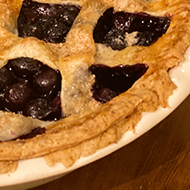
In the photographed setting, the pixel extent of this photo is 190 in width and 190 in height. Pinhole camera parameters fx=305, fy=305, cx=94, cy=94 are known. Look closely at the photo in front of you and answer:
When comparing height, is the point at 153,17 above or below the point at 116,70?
above

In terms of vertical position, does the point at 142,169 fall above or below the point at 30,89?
below

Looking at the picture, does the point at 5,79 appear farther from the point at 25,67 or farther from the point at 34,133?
the point at 34,133

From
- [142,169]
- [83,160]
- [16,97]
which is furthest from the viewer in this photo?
[142,169]

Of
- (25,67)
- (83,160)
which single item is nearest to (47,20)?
(25,67)

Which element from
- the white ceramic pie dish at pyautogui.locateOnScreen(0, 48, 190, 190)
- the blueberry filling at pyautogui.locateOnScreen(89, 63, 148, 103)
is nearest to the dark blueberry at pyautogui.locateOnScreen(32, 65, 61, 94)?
the blueberry filling at pyautogui.locateOnScreen(89, 63, 148, 103)

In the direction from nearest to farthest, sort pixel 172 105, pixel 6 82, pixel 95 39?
pixel 172 105 < pixel 6 82 < pixel 95 39

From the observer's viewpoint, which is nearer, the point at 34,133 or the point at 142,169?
the point at 34,133

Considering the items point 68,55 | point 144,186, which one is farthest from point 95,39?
point 144,186

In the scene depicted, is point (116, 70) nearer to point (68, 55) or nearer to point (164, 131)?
point (68, 55)
